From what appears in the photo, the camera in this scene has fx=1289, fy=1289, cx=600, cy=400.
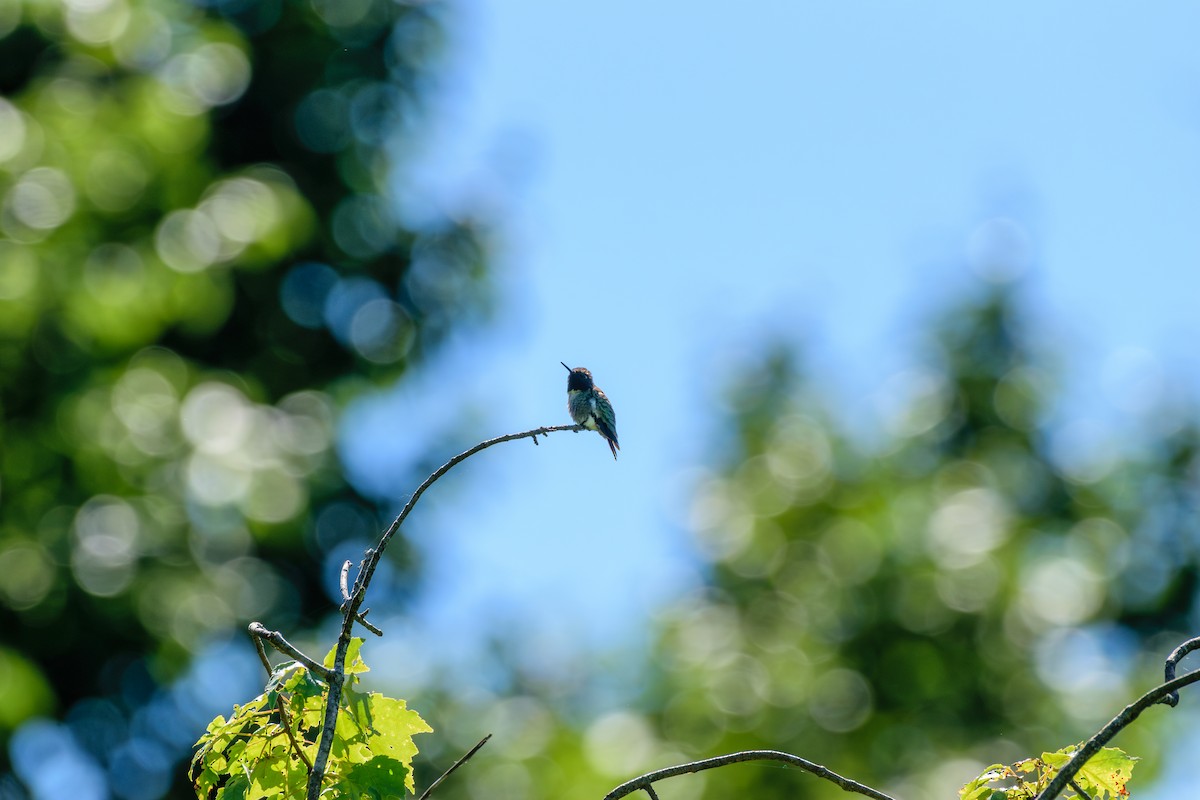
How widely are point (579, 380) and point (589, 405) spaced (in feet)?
2.15

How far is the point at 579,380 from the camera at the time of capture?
10664mm

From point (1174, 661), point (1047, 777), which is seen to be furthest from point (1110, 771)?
point (1174, 661)

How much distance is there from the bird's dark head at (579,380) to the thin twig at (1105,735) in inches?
312

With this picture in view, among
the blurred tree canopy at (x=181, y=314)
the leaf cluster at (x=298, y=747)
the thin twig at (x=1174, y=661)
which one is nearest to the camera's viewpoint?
the thin twig at (x=1174, y=661)

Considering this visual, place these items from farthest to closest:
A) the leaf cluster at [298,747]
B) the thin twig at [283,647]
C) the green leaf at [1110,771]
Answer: the green leaf at [1110,771] < the leaf cluster at [298,747] < the thin twig at [283,647]

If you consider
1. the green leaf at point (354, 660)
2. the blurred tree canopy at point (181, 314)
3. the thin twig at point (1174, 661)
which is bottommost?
the thin twig at point (1174, 661)

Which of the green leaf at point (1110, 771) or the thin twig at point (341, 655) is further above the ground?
the thin twig at point (341, 655)

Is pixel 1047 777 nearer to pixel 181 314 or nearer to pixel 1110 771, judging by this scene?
pixel 1110 771

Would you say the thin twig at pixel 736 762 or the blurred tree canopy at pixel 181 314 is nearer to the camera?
the thin twig at pixel 736 762

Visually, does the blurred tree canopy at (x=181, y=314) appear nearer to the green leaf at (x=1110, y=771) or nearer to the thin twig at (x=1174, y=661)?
the green leaf at (x=1110, y=771)

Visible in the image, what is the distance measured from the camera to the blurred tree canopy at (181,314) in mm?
21016

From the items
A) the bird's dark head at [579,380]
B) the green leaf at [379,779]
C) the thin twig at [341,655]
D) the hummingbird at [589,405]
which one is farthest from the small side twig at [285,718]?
the bird's dark head at [579,380]

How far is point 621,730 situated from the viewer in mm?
26062

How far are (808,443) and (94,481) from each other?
60.1ft
